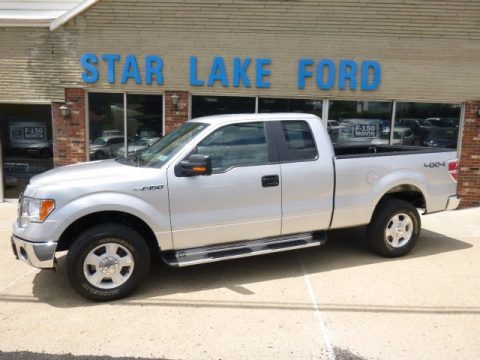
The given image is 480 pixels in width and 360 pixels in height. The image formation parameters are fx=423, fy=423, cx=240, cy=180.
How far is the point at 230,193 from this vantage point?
15.2 ft

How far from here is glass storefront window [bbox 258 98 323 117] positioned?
29.9ft

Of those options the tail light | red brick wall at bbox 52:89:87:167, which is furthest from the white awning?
the tail light

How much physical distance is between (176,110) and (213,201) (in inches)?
191

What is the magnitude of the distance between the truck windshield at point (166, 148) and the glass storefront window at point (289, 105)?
3984mm

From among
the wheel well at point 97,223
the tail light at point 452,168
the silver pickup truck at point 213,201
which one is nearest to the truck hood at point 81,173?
the silver pickup truck at point 213,201

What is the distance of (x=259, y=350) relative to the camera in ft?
11.4

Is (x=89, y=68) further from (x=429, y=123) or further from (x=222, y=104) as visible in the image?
(x=429, y=123)

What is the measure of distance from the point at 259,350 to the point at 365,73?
6.93 meters

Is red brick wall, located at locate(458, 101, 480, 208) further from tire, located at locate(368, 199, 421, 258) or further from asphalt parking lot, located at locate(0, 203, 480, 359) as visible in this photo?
tire, located at locate(368, 199, 421, 258)

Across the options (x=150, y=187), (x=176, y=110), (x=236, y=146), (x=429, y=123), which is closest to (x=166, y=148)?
(x=150, y=187)

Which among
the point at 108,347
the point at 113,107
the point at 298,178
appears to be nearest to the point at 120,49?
the point at 113,107

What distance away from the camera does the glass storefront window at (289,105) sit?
29.9ft

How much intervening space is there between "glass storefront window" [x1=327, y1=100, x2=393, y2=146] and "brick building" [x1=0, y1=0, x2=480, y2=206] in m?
0.03

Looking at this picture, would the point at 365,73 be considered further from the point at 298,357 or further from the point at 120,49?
the point at 298,357
